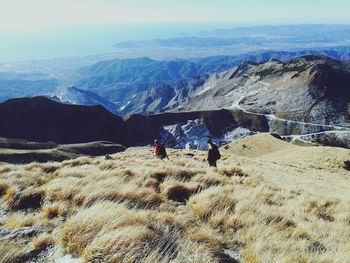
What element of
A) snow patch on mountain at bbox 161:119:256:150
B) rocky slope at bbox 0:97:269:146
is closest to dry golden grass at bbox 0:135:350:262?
rocky slope at bbox 0:97:269:146

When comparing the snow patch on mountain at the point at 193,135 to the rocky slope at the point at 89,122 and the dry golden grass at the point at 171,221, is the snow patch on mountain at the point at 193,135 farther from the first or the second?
the dry golden grass at the point at 171,221

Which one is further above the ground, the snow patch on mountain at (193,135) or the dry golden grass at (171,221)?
the dry golden grass at (171,221)

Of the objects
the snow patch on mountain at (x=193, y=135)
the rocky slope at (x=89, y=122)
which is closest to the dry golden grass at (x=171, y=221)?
the rocky slope at (x=89, y=122)

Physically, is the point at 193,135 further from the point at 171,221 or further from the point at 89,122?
the point at 171,221

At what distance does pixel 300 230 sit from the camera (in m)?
7.73

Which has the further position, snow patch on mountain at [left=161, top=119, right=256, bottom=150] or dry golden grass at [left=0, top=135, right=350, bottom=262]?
snow patch on mountain at [left=161, top=119, right=256, bottom=150]

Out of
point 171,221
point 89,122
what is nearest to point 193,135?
point 89,122

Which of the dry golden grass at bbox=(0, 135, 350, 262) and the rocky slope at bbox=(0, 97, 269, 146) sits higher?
the dry golden grass at bbox=(0, 135, 350, 262)

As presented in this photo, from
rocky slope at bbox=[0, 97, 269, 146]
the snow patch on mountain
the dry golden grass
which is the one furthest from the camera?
the snow patch on mountain

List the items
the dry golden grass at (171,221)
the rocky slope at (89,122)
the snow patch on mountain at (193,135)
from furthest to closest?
the snow patch on mountain at (193,135)
the rocky slope at (89,122)
the dry golden grass at (171,221)

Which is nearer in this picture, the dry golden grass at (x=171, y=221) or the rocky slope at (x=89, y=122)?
the dry golden grass at (x=171, y=221)

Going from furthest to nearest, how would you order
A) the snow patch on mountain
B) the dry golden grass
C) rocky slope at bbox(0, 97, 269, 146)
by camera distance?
1. the snow patch on mountain
2. rocky slope at bbox(0, 97, 269, 146)
3. the dry golden grass

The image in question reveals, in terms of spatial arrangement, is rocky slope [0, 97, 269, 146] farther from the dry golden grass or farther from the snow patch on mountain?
the dry golden grass

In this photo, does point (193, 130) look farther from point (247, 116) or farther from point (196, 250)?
point (196, 250)
